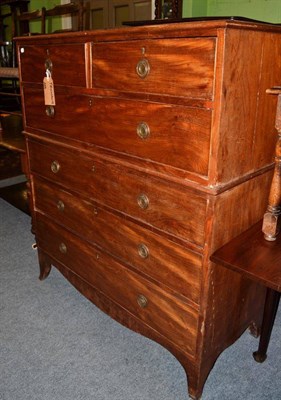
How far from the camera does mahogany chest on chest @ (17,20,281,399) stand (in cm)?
100

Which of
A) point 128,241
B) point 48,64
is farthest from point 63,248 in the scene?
point 48,64

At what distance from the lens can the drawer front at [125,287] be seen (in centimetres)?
131

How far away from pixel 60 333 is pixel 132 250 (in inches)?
25.8

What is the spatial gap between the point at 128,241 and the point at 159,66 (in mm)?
661

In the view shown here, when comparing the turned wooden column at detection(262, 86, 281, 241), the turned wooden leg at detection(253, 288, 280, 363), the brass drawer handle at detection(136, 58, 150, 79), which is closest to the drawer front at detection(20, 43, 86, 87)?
the brass drawer handle at detection(136, 58, 150, 79)

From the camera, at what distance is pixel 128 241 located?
1.41 m

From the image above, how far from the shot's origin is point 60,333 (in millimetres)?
1740

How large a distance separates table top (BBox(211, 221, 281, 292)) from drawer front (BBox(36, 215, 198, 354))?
262 mm

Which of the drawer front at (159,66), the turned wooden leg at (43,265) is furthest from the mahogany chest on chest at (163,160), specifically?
the turned wooden leg at (43,265)

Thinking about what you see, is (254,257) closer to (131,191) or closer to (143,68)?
(131,191)

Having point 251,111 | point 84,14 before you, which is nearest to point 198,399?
point 251,111

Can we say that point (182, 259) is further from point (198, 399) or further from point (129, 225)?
point (198, 399)

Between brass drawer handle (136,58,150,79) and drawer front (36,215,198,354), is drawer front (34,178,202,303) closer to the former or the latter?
drawer front (36,215,198,354)

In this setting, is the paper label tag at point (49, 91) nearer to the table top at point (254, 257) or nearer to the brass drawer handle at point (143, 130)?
the brass drawer handle at point (143, 130)
